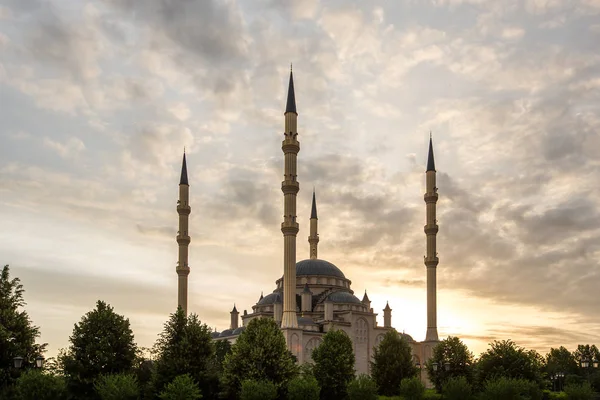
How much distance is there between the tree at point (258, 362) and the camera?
4631 cm

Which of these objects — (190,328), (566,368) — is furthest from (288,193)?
(566,368)

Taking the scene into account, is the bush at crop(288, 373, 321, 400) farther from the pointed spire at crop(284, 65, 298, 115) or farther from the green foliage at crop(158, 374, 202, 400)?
the pointed spire at crop(284, 65, 298, 115)

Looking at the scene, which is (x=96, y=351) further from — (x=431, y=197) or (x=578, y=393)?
(x=431, y=197)

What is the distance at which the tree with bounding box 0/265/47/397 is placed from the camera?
41.6 m

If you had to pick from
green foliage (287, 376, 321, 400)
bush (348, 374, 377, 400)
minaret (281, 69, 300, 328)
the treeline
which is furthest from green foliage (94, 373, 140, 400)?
minaret (281, 69, 300, 328)

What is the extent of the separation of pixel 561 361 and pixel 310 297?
43051mm

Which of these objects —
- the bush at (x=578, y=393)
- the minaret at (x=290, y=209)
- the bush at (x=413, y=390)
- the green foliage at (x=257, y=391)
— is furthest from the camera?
the minaret at (x=290, y=209)

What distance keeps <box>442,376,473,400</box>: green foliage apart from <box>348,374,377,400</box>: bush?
5.59 m

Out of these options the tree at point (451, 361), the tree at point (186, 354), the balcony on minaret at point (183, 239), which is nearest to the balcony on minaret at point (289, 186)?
the balcony on minaret at point (183, 239)

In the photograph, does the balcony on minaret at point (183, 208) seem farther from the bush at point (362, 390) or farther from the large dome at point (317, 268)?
the bush at point (362, 390)

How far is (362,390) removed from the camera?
49.3 metres

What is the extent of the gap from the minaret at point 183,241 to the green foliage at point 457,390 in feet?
113

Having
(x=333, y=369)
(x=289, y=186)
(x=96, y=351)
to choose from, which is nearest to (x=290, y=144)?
(x=289, y=186)

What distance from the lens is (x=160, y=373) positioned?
1742 inches
